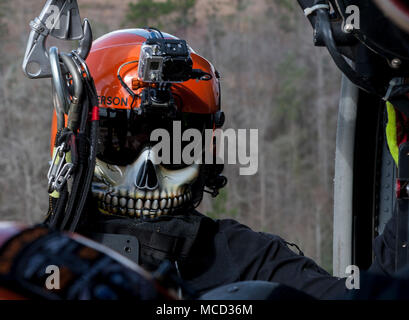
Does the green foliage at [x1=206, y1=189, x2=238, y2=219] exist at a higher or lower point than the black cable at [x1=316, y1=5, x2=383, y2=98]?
lower

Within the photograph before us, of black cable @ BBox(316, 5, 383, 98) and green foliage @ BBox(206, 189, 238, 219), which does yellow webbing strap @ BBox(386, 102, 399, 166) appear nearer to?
black cable @ BBox(316, 5, 383, 98)

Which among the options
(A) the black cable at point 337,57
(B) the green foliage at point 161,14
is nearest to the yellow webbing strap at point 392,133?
(A) the black cable at point 337,57

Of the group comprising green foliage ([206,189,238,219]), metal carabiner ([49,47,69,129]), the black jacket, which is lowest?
green foliage ([206,189,238,219])

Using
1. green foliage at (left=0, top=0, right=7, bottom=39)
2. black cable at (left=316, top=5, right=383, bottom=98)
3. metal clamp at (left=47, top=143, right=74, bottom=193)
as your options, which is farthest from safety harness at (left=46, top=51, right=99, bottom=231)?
green foliage at (left=0, top=0, right=7, bottom=39)

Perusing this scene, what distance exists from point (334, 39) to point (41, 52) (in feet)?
3.30

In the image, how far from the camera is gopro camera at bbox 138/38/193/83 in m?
2.31

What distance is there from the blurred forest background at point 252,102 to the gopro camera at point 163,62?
14.6 meters

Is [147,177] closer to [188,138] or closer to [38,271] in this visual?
[188,138]

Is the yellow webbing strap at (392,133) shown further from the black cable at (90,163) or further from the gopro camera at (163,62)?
the black cable at (90,163)

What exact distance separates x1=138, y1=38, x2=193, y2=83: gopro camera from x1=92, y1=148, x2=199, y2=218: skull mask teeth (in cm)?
28

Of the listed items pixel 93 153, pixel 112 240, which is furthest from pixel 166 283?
pixel 112 240

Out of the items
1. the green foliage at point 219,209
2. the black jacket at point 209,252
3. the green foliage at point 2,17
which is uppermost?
the green foliage at point 2,17

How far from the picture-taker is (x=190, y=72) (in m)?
2.37

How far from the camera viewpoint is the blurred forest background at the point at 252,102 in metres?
18.0
